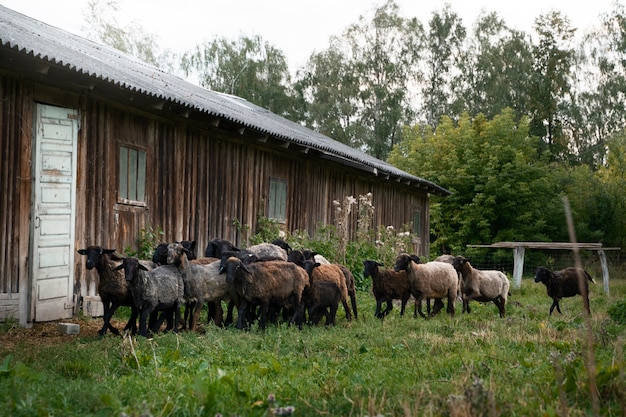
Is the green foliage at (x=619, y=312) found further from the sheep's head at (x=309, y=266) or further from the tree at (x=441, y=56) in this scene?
the tree at (x=441, y=56)

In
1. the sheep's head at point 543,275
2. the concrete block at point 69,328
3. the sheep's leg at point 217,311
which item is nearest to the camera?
the concrete block at point 69,328

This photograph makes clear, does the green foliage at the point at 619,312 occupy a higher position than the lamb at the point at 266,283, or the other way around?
the lamb at the point at 266,283

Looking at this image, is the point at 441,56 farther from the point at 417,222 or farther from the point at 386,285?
the point at 386,285

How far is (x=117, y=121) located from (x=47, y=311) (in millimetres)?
3579

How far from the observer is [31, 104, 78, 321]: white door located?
1041cm

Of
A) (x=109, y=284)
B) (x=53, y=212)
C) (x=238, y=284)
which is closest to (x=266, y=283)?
(x=238, y=284)

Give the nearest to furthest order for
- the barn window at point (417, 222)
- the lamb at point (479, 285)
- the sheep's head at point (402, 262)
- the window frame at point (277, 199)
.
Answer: the sheep's head at point (402, 262), the lamb at point (479, 285), the window frame at point (277, 199), the barn window at point (417, 222)

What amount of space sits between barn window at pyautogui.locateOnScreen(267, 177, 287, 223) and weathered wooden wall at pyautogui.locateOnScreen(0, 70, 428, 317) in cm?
18

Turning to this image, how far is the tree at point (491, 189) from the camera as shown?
3422 cm

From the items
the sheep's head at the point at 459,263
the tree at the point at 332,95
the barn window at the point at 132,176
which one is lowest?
the sheep's head at the point at 459,263

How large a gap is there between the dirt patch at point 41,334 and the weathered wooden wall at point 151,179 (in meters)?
0.53

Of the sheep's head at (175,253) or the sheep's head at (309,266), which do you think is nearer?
the sheep's head at (175,253)

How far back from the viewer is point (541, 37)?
4562cm

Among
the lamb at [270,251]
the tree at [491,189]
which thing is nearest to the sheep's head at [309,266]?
the lamb at [270,251]
